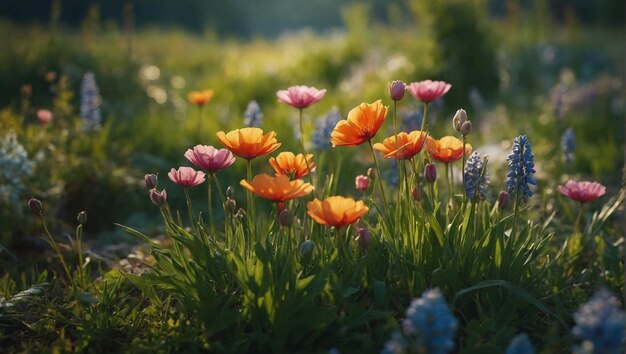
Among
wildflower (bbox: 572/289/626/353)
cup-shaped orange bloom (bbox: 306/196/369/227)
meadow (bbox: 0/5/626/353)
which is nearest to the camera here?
wildflower (bbox: 572/289/626/353)

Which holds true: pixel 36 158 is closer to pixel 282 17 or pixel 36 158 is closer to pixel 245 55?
pixel 245 55

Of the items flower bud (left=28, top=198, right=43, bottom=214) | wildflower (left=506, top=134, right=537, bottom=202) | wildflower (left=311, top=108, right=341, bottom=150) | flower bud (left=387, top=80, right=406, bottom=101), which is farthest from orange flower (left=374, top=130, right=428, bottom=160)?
flower bud (left=28, top=198, right=43, bottom=214)

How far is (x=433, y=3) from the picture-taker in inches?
234

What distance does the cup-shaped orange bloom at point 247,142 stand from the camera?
6.10 ft

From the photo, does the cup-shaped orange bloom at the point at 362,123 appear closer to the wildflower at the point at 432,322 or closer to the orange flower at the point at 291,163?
the orange flower at the point at 291,163

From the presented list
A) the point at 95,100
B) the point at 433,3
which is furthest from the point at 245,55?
the point at 95,100

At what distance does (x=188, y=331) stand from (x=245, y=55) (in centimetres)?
732

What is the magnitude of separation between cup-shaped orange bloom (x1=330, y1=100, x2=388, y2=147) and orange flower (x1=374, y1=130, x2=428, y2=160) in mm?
80

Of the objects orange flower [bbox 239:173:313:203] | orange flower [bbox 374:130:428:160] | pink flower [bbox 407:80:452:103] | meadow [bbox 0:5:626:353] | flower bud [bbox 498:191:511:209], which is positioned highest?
pink flower [bbox 407:80:452:103]

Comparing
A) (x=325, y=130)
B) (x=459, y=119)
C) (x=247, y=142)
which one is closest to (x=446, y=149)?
A: (x=459, y=119)

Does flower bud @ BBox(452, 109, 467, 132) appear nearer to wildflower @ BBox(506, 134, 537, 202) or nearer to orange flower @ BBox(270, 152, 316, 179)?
wildflower @ BBox(506, 134, 537, 202)

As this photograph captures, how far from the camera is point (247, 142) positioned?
73.7 inches

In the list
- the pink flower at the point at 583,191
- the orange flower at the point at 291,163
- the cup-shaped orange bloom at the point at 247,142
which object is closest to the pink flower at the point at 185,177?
the cup-shaped orange bloom at the point at 247,142

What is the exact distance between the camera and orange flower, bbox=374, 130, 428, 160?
1871mm
